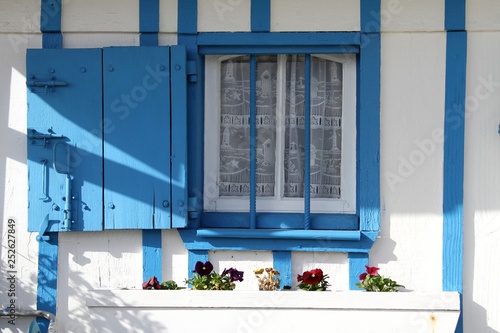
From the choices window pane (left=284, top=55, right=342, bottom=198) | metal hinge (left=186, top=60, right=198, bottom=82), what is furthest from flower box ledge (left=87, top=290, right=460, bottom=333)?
metal hinge (left=186, top=60, right=198, bottom=82)

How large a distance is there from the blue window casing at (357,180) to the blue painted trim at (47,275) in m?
0.80

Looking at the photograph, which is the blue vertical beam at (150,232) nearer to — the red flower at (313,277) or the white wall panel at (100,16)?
the white wall panel at (100,16)

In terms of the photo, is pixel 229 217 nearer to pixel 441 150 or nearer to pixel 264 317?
pixel 264 317

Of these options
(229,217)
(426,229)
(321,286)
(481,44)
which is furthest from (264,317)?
(481,44)

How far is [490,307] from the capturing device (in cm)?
564

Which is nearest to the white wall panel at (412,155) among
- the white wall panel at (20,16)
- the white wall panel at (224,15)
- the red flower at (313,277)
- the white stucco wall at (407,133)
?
the white stucco wall at (407,133)

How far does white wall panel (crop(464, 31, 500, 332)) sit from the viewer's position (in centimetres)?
562

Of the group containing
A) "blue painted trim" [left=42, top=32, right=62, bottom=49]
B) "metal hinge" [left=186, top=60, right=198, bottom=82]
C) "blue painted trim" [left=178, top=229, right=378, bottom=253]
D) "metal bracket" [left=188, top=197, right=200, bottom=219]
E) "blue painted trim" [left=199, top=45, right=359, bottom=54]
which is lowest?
"blue painted trim" [left=178, top=229, right=378, bottom=253]

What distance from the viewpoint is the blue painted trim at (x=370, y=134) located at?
5.64 meters

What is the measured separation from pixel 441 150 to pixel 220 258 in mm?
1495

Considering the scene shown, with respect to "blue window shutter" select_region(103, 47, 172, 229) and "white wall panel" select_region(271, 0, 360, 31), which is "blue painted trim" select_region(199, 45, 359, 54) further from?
"blue window shutter" select_region(103, 47, 172, 229)

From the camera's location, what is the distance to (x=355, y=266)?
5.66 m

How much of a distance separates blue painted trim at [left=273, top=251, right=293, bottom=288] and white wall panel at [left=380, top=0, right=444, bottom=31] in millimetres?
1494

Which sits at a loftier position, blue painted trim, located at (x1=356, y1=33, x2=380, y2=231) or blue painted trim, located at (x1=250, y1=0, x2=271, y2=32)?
blue painted trim, located at (x1=250, y1=0, x2=271, y2=32)
